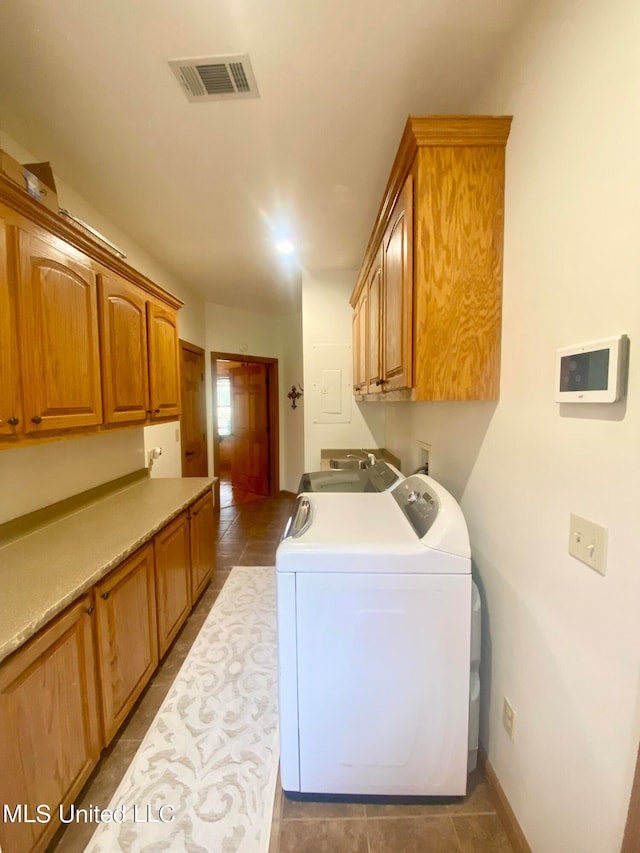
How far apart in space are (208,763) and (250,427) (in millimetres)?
4347

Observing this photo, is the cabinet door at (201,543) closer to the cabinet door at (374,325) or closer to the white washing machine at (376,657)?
the white washing machine at (376,657)

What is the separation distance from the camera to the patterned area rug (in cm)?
115

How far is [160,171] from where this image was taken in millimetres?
1837

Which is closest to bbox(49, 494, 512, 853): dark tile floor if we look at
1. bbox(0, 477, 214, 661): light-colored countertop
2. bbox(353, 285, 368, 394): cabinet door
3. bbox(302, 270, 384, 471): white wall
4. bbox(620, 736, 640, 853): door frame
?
bbox(620, 736, 640, 853): door frame

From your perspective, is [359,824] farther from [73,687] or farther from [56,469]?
[56,469]

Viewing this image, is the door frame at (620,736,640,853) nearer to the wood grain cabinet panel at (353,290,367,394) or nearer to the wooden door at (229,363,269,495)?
the wood grain cabinet panel at (353,290,367,394)

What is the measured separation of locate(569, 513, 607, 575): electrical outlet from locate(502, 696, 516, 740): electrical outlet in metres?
0.70

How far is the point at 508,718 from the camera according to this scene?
117 centimetres

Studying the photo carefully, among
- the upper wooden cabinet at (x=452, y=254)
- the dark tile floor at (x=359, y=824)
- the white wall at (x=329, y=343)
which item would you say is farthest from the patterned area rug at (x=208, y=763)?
the white wall at (x=329, y=343)

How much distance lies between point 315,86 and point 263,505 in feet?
13.9

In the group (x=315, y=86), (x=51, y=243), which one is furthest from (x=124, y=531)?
(x=315, y=86)

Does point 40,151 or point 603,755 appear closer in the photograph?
point 603,755

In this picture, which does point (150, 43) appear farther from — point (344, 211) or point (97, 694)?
point (97, 694)

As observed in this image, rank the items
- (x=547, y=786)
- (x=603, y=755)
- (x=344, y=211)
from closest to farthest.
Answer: (x=603, y=755) → (x=547, y=786) → (x=344, y=211)
